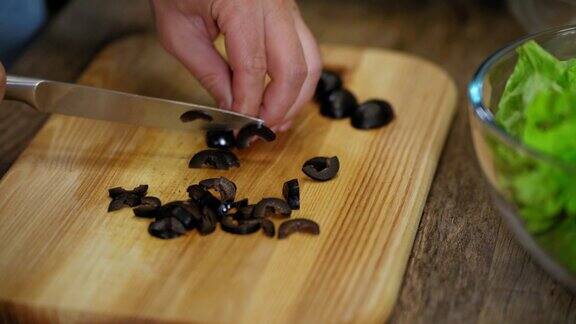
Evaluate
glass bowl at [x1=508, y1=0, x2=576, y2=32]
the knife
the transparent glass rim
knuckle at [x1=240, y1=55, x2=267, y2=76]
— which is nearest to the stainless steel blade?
the knife

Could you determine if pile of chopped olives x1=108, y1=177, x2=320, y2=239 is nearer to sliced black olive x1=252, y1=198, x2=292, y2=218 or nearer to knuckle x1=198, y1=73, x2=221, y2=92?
sliced black olive x1=252, y1=198, x2=292, y2=218

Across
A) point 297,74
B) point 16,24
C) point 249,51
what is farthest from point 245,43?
point 16,24

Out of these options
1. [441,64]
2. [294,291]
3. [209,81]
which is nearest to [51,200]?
[209,81]

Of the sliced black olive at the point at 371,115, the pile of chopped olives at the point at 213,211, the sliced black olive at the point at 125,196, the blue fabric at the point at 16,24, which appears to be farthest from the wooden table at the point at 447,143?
the sliced black olive at the point at 125,196

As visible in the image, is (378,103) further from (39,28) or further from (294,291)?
(39,28)

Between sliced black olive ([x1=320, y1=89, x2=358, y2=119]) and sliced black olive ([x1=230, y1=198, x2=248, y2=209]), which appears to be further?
sliced black olive ([x1=320, y1=89, x2=358, y2=119])

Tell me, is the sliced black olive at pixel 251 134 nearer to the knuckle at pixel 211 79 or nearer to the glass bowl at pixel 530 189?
the knuckle at pixel 211 79

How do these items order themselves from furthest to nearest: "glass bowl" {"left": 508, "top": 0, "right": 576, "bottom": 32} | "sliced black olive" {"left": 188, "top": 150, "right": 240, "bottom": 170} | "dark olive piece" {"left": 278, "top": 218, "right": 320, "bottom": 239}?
1. "glass bowl" {"left": 508, "top": 0, "right": 576, "bottom": 32}
2. "sliced black olive" {"left": 188, "top": 150, "right": 240, "bottom": 170}
3. "dark olive piece" {"left": 278, "top": 218, "right": 320, "bottom": 239}
